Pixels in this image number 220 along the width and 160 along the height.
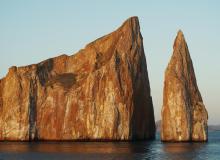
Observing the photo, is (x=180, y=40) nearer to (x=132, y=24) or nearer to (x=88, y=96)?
A: (x=132, y=24)

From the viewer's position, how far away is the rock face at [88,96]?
13012 cm

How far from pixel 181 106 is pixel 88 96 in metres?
28.2

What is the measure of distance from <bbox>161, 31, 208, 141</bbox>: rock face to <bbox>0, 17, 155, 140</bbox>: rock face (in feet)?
43.4

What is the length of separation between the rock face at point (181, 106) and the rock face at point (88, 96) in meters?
13.2

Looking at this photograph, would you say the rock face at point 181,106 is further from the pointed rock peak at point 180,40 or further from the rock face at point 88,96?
the rock face at point 88,96

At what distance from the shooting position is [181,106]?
118 metres

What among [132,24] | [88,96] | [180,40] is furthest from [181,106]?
[132,24]

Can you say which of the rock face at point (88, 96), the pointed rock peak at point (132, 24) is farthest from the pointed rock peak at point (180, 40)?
the pointed rock peak at point (132, 24)

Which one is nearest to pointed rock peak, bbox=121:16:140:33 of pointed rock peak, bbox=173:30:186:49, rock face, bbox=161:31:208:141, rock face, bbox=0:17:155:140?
rock face, bbox=0:17:155:140

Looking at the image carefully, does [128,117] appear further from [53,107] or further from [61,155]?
[61,155]

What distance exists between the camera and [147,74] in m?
150

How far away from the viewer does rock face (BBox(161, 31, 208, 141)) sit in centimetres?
11712

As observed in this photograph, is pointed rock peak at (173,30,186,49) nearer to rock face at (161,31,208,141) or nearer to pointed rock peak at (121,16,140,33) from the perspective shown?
rock face at (161,31,208,141)

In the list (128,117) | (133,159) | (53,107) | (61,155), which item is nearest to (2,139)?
(53,107)
